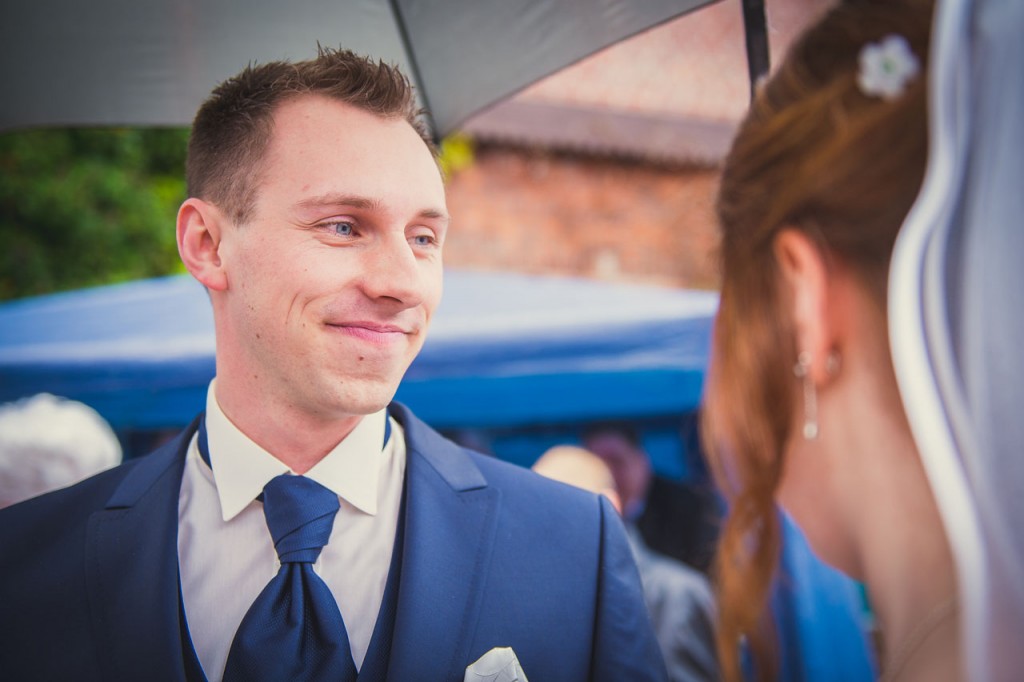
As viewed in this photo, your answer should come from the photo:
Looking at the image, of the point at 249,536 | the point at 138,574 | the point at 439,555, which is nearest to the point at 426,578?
the point at 439,555

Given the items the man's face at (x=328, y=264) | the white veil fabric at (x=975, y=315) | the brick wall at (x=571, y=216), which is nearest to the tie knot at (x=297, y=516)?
the man's face at (x=328, y=264)

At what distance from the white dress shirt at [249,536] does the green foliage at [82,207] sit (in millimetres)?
4776

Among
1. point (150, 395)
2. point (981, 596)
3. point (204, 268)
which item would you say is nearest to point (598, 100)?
point (150, 395)

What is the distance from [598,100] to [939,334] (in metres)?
6.32

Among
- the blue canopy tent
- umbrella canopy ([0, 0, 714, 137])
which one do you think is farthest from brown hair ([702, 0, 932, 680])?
the blue canopy tent

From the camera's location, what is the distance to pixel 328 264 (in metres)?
1.25

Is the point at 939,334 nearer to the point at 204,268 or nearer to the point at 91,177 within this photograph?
the point at 204,268

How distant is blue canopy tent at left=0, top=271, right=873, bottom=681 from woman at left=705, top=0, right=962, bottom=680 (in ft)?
6.51

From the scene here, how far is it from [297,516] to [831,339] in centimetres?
90

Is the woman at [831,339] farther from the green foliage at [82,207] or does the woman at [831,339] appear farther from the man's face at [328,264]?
the green foliage at [82,207]

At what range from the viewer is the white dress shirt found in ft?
4.18

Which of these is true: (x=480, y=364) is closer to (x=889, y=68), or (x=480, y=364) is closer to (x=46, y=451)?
(x=46, y=451)

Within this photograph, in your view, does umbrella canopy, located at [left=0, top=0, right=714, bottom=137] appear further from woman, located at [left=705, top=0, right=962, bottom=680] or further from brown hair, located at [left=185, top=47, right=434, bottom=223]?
woman, located at [left=705, top=0, right=962, bottom=680]

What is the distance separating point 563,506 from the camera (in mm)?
1568
